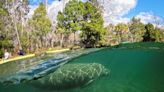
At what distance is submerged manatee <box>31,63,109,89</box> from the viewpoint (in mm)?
18641

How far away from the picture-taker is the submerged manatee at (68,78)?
18.6 m

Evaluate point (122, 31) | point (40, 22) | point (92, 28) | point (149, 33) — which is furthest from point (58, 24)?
point (122, 31)

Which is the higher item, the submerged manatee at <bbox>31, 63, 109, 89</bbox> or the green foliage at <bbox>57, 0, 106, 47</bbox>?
the green foliage at <bbox>57, 0, 106, 47</bbox>

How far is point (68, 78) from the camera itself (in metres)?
19.2

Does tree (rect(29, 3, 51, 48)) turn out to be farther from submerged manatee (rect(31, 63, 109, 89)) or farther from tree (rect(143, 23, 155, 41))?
submerged manatee (rect(31, 63, 109, 89))

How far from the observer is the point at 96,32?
5328 centimetres

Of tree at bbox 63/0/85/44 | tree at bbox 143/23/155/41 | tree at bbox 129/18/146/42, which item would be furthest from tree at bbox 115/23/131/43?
tree at bbox 63/0/85/44

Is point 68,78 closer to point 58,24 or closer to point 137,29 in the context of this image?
point 58,24

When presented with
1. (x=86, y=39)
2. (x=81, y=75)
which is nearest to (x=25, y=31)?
(x=86, y=39)

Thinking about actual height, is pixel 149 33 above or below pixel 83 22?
below

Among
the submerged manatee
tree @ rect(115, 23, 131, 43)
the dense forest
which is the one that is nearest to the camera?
the submerged manatee

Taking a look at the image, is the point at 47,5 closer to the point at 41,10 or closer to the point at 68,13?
the point at 41,10

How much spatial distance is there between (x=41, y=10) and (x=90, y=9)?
8253mm

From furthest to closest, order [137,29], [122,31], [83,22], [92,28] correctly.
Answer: [137,29]
[122,31]
[83,22]
[92,28]
